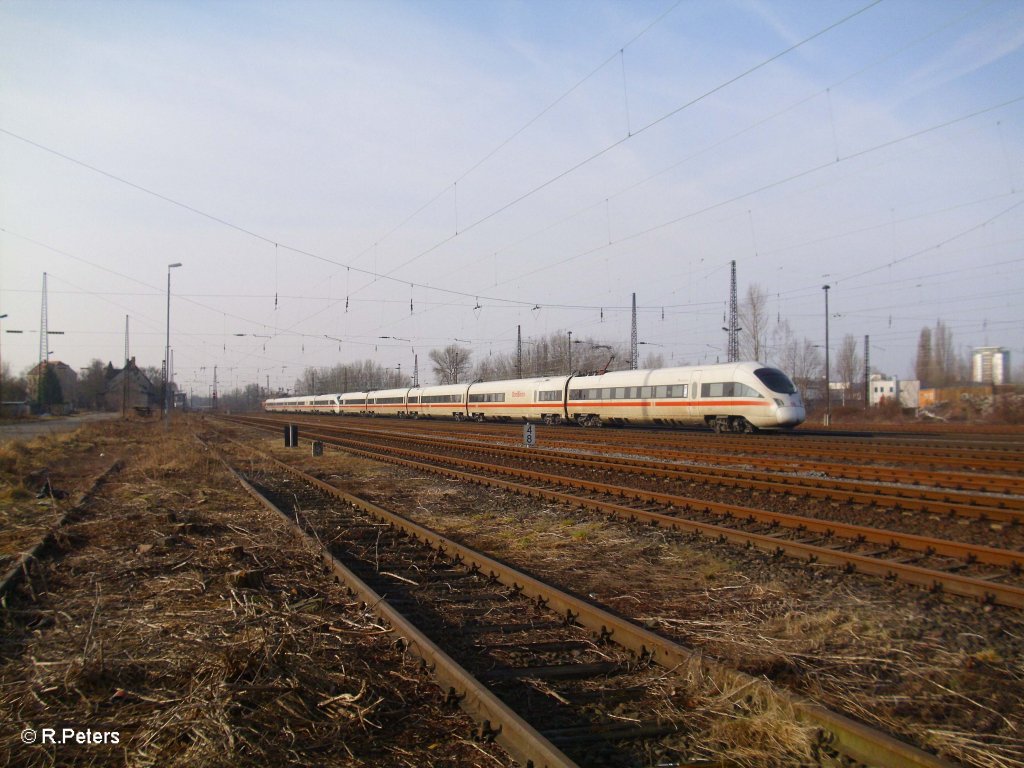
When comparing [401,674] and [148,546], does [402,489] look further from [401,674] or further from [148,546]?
[401,674]

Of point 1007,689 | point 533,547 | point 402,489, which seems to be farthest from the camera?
point 402,489

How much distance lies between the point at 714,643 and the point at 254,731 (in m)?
3.22

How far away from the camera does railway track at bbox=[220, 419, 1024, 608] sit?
6713 mm

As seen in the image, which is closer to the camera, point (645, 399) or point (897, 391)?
point (645, 399)

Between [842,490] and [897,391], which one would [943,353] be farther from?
[842,490]

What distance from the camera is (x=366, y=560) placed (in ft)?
26.3

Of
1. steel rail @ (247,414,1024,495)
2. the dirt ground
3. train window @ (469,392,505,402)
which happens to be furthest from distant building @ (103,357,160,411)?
the dirt ground

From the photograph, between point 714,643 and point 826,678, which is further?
point 714,643

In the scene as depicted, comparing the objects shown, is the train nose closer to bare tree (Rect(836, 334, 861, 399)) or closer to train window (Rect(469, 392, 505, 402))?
train window (Rect(469, 392, 505, 402))

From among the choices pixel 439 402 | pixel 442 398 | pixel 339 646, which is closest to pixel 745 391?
pixel 339 646

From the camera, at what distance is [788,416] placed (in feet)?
81.4

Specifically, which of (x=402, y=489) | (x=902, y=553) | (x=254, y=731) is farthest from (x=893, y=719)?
(x=402, y=489)

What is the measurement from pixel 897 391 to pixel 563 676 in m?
88.2

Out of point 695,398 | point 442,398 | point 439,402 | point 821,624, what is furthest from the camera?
point 439,402
